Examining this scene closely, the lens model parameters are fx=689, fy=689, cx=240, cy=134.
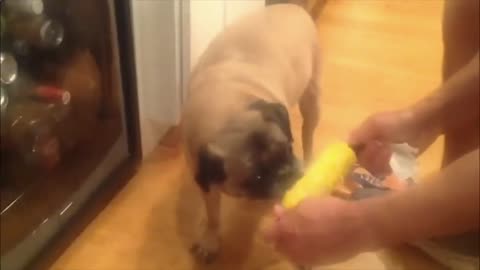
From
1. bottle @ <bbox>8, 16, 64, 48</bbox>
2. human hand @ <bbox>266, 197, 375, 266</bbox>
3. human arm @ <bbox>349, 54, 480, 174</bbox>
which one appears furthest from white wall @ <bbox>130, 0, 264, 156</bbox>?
human hand @ <bbox>266, 197, 375, 266</bbox>

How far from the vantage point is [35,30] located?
42.4 inches

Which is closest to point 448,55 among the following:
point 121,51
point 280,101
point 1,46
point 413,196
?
point 280,101

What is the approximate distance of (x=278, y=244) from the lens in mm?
915

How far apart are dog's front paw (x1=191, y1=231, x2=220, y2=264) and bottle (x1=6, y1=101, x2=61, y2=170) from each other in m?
0.32

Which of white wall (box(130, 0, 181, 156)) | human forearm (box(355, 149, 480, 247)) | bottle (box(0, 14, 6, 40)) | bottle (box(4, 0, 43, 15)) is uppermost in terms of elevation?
bottle (box(4, 0, 43, 15))

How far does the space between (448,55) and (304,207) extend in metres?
0.54

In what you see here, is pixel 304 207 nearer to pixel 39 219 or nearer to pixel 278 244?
pixel 278 244

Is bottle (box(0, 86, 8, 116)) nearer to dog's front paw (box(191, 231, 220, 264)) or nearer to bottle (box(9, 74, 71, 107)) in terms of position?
bottle (box(9, 74, 71, 107))

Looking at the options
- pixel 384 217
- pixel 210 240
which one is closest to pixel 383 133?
pixel 384 217

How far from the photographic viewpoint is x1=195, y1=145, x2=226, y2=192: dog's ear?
1133mm

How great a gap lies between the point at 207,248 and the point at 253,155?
29cm

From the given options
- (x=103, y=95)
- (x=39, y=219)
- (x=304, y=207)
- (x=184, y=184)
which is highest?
(x=304, y=207)

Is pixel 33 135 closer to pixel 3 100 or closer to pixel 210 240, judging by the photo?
pixel 3 100

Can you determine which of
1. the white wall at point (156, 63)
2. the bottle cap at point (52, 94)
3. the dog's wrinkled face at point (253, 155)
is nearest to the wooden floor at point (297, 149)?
the white wall at point (156, 63)
